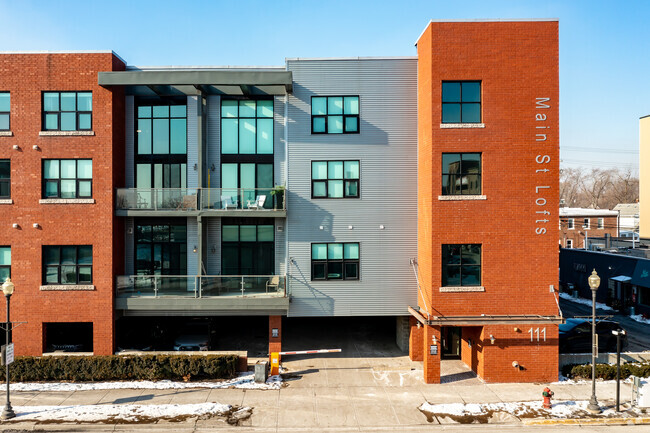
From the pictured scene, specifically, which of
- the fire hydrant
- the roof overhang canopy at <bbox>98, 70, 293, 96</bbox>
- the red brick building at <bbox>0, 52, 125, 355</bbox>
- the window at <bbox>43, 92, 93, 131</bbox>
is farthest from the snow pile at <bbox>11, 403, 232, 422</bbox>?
Result: the roof overhang canopy at <bbox>98, 70, 293, 96</bbox>

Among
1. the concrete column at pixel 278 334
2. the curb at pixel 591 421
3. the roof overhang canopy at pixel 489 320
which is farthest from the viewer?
the concrete column at pixel 278 334

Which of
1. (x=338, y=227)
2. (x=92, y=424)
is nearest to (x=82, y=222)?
(x=92, y=424)

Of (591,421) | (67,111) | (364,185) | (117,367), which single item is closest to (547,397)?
(591,421)

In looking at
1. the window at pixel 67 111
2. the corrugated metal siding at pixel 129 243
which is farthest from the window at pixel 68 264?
the window at pixel 67 111

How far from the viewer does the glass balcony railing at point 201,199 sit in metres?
18.4

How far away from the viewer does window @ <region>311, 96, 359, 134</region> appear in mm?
18859

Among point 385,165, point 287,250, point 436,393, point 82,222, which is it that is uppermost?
point 385,165

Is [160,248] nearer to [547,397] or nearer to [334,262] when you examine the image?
[334,262]

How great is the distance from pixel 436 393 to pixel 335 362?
4.94 metres

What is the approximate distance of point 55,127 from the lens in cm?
1819

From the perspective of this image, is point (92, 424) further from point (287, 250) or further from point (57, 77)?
point (57, 77)

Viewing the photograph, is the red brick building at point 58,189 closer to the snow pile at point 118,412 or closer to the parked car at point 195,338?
the parked car at point 195,338

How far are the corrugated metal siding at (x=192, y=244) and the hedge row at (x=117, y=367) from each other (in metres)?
4.16

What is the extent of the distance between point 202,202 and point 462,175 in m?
10.9
